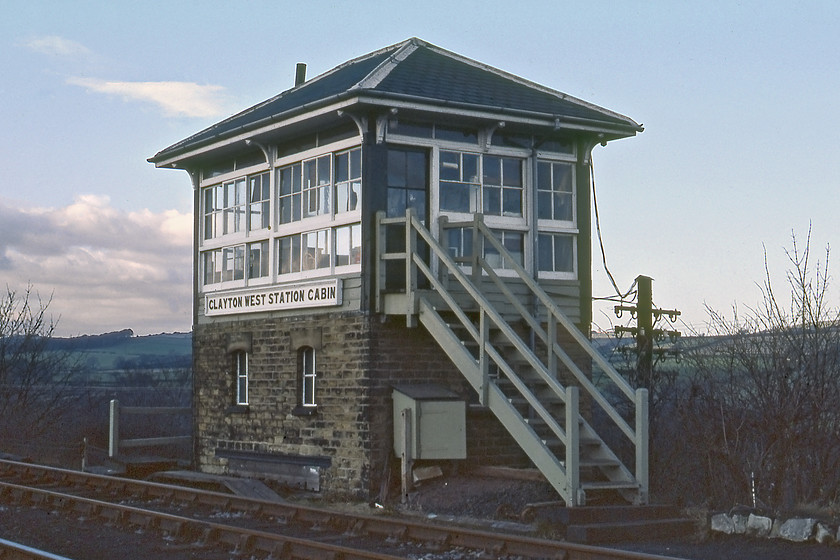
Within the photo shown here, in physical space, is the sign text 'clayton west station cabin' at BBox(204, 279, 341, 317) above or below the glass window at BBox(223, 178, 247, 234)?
below

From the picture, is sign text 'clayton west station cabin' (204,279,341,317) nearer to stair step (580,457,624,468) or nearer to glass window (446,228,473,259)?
glass window (446,228,473,259)

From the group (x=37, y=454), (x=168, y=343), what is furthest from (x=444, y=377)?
(x=168, y=343)

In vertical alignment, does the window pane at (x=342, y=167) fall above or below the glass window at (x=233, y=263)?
above

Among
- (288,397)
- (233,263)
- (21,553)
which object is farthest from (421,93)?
(21,553)

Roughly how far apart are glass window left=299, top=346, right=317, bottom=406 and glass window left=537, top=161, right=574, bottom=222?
14.0ft

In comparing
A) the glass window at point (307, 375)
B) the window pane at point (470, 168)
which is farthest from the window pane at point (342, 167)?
the glass window at point (307, 375)

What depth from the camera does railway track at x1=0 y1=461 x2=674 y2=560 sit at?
10406 mm

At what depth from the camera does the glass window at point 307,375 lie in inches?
685

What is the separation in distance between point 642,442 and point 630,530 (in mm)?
1563

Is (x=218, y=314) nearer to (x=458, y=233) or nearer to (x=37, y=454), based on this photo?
(x=458, y=233)

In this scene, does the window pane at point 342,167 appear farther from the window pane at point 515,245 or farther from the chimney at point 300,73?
the chimney at point 300,73

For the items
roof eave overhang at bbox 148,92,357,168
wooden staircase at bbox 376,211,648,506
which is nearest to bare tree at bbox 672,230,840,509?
wooden staircase at bbox 376,211,648,506

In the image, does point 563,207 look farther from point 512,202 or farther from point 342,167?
point 342,167

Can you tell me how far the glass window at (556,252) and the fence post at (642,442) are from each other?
4.63m
